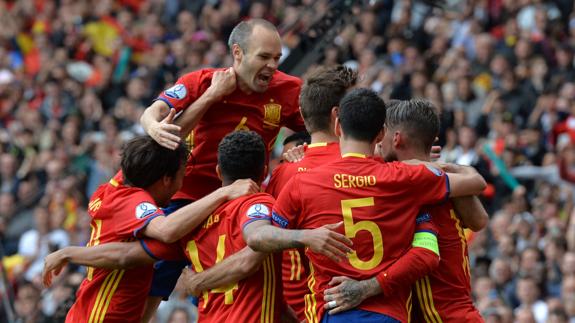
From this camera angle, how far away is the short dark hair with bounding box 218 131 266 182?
762 centimetres

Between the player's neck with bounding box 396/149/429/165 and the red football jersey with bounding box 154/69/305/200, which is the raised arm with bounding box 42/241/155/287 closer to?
the red football jersey with bounding box 154/69/305/200

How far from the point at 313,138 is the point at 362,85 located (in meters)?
4.42

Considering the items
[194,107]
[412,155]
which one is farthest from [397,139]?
[194,107]

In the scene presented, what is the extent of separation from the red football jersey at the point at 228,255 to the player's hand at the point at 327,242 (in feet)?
1.40

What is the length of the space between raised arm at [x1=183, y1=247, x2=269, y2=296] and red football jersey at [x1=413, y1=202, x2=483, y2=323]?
966 mm

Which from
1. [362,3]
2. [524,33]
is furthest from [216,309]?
[524,33]

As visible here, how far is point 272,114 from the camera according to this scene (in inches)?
351

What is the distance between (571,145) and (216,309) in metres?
8.12

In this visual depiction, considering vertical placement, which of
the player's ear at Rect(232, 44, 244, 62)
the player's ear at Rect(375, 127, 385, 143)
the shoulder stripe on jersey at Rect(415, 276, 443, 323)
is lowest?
the shoulder stripe on jersey at Rect(415, 276, 443, 323)

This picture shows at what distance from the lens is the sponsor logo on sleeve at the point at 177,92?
8.66 meters

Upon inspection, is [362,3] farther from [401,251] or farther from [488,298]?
[401,251]

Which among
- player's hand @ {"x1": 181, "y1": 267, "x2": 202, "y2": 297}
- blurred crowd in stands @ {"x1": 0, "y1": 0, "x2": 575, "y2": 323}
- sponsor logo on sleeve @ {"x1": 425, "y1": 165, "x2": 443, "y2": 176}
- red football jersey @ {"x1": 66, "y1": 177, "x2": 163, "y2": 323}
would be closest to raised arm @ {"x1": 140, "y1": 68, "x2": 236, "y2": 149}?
red football jersey @ {"x1": 66, "y1": 177, "x2": 163, "y2": 323}

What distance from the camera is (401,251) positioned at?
24.0 ft

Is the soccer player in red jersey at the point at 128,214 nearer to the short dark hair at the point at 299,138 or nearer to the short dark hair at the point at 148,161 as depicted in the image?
the short dark hair at the point at 148,161
